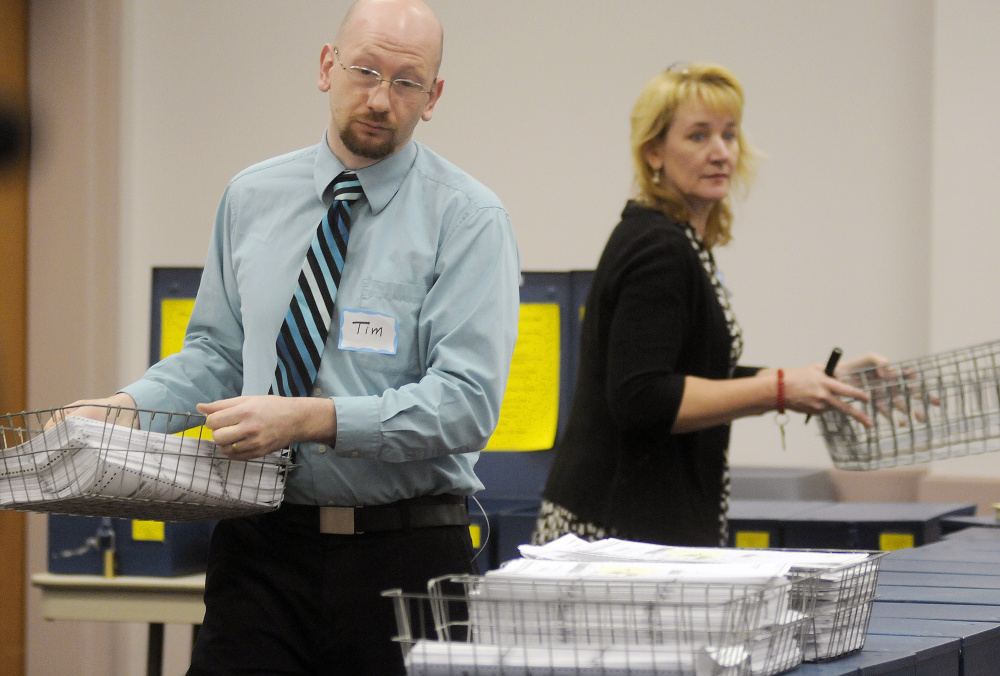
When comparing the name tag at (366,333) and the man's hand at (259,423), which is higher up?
the name tag at (366,333)

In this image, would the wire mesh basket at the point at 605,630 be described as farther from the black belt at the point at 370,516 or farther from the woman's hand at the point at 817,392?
the woman's hand at the point at 817,392

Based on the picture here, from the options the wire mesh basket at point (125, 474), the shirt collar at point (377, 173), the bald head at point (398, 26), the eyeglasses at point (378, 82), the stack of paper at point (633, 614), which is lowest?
the stack of paper at point (633, 614)

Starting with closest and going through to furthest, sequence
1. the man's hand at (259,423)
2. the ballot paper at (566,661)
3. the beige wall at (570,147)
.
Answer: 1. the ballot paper at (566,661)
2. the man's hand at (259,423)
3. the beige wall at (570,147)

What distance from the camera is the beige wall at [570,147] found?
372 centimetres

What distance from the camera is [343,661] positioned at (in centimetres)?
139

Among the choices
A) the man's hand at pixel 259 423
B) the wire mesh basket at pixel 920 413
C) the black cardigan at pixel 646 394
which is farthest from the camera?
the wire mesh basket at pixel 920 413

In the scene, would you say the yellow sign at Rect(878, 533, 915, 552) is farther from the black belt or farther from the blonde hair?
the black belt

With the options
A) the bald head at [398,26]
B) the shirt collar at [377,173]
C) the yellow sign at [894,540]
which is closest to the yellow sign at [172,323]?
the shirt collar at [377,173]

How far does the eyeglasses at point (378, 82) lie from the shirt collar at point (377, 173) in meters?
0.09

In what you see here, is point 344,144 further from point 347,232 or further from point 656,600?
point 656,600

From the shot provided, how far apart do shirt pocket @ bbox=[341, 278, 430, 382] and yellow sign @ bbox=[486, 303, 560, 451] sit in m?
1.18

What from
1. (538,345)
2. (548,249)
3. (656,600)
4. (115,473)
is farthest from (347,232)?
(548,249)

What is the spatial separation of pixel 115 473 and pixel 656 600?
58cm

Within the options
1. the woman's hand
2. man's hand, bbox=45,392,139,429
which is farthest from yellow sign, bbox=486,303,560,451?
man's hand, bbox=45,392,139,429
